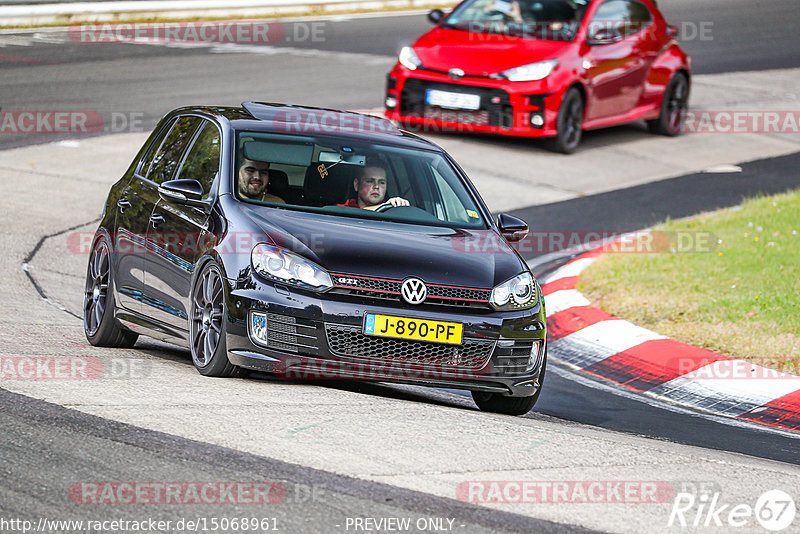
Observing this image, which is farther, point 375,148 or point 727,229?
point 727,229

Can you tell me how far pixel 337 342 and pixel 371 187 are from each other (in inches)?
56.9

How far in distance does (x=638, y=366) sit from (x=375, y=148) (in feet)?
8.06

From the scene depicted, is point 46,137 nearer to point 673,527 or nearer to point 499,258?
point 499,258

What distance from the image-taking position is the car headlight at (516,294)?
7.28 meters

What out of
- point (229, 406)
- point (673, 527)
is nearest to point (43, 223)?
point (229, 406)

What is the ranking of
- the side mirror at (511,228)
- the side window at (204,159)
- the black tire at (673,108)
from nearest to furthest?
the side window at (204,159), the side mirror at (511,228), the black tire at (673,108)

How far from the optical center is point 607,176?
54.1 ft

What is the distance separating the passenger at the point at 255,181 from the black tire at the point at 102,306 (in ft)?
4.31

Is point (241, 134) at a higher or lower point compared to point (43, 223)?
higher

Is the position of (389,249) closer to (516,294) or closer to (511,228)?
(516,294)

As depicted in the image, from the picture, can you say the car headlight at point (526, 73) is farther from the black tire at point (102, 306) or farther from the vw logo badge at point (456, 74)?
the black tire at point (102, 306)

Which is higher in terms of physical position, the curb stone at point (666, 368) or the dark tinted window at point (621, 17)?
the dark tinted window at point (621, 17)

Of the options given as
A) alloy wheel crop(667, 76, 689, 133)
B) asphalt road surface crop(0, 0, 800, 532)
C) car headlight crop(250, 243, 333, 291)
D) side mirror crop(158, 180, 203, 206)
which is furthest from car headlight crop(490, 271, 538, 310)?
alloy wheel crop(667, 76, 689, 133)

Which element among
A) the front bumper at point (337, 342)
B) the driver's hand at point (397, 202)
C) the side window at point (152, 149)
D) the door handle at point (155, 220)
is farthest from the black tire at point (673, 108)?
the front bumper at point (337, 342)
